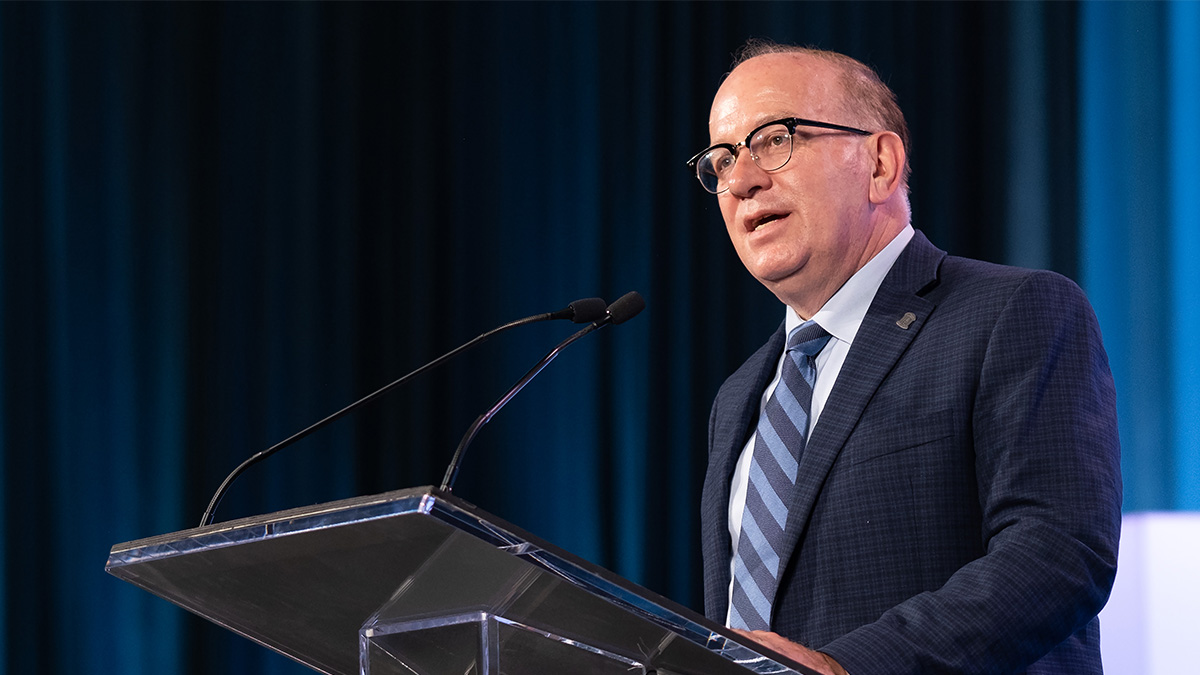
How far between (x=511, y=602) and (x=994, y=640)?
0.55 m

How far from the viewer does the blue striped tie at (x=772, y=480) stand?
1631 mm

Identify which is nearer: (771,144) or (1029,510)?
(1029,510)

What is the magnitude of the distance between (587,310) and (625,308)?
7 centimetres

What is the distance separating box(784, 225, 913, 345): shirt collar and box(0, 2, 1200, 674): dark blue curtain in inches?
45.6

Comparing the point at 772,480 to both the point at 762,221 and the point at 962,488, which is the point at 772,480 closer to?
the point at 962,488

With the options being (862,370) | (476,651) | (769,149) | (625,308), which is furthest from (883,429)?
(476,651)

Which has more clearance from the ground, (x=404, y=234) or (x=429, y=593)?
(x=404, y=234)

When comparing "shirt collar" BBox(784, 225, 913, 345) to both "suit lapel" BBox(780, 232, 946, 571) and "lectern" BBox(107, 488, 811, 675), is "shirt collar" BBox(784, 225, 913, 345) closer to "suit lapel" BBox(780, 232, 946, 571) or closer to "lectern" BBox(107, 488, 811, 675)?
"suit lapel" BBox(780, 232, 946, 571)

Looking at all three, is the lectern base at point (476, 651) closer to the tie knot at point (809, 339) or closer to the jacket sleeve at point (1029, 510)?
the jacket sleeve at point (1029, 510)

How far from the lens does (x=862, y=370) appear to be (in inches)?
62.8

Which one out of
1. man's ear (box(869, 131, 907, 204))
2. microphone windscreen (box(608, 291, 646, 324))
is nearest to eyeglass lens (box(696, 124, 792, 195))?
man's ear (box(869, 131, 907, 204))

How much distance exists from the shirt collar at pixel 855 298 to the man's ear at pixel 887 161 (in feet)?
0.33

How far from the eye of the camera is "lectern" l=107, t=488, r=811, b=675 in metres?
0.88

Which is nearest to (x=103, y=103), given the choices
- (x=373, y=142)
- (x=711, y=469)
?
(x=373, y=142)
